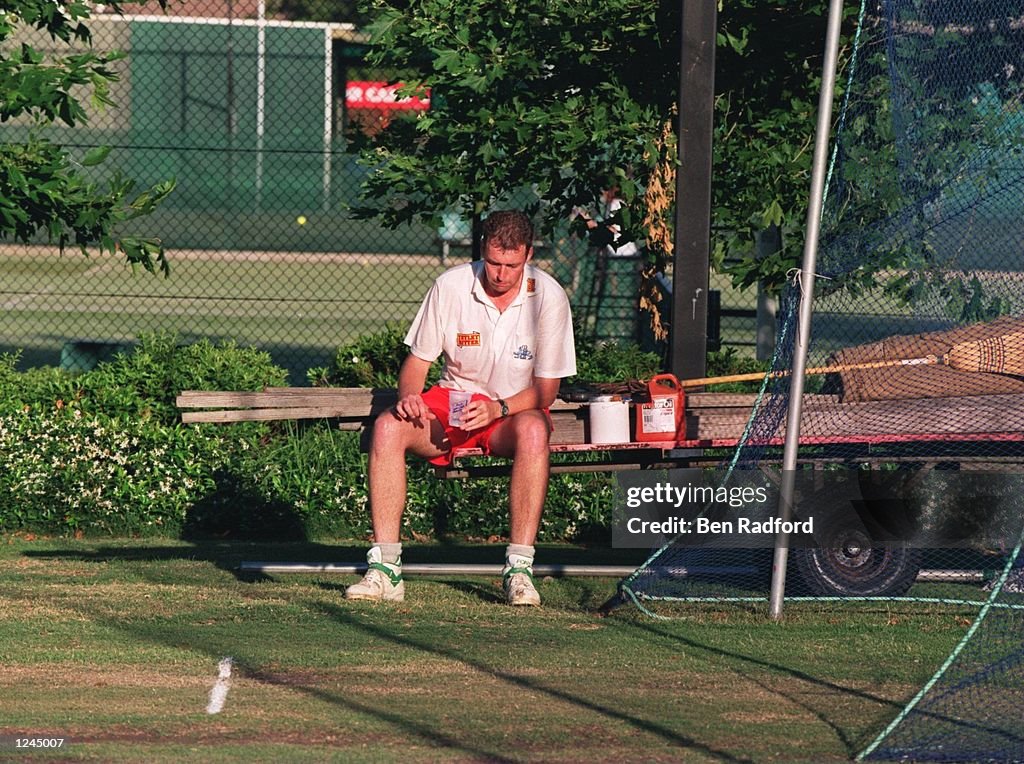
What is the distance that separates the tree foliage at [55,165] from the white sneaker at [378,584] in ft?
7.11

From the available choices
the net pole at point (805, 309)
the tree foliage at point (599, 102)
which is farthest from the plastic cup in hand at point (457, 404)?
the tree foliage at point (599, 102)

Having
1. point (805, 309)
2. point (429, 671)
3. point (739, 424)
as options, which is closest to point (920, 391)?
point (805, 309)

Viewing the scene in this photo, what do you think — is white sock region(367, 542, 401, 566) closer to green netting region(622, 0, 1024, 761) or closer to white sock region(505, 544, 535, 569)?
white sock region(505, 544, 535, 569)

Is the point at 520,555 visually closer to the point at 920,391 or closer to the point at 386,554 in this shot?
the point at 386,554

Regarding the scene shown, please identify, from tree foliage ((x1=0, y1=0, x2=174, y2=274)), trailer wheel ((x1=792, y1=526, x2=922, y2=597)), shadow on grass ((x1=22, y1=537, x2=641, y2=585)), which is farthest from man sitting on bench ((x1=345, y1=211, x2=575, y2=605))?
tree foliage ((x1=0, y1=0, x2=174, y2=274))

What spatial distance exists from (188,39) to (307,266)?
3778 mm

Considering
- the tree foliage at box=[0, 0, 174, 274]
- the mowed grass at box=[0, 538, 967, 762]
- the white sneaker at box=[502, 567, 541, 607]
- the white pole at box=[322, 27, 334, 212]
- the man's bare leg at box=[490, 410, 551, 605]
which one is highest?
the white pole at box=[322, 27, 334, 212]

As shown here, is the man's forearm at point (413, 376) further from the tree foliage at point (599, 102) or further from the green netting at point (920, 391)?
the tree foliage at point (599, 102)

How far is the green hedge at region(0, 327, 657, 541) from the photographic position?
8398 mm

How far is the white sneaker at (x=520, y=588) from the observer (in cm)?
659

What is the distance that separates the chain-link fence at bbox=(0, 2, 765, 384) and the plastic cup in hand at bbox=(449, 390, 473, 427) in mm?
11329

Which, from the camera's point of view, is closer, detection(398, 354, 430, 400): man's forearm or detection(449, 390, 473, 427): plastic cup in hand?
detection(449, 390, 473, 427): plastic cup in hand

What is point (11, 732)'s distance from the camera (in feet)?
15.4

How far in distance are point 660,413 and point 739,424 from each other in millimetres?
367
